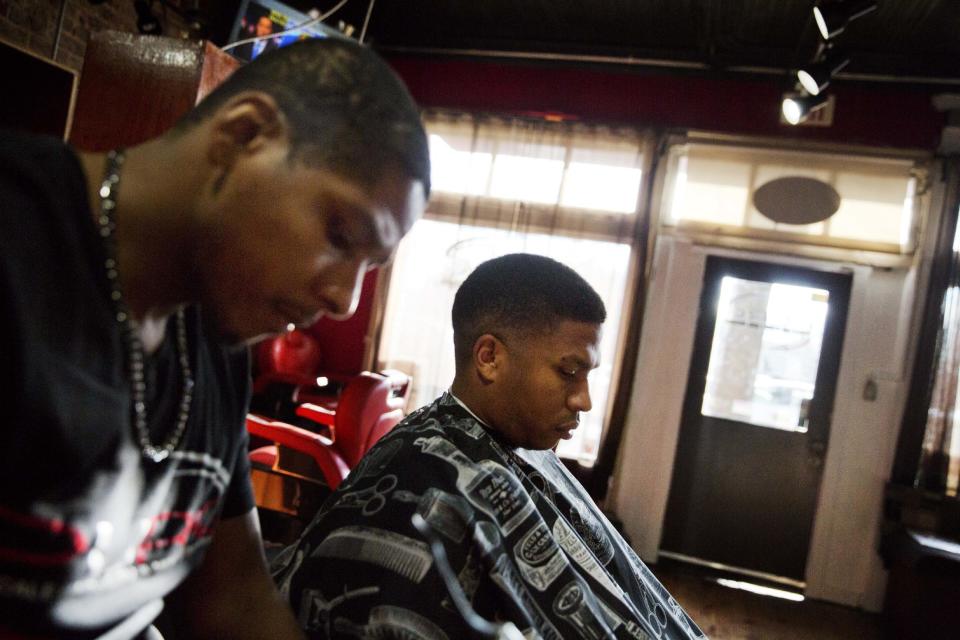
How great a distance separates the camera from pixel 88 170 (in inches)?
21.6

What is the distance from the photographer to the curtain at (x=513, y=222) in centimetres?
419

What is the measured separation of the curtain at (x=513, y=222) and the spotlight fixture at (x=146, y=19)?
1729mm

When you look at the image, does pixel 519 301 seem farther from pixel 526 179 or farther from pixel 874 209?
pixel 874 209

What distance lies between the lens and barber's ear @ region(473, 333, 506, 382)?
1.25 meters

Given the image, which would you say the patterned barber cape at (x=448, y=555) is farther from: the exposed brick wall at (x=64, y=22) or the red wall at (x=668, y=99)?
the red wall at (x=668, y=99)

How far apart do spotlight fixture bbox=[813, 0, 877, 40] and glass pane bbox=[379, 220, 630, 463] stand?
1.78 metres

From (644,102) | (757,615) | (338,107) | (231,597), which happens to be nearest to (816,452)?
(757,615)

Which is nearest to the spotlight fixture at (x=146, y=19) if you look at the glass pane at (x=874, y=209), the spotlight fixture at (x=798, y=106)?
the spotlight fixture at (x=798, y=106)

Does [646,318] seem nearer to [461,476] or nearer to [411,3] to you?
[411,3]

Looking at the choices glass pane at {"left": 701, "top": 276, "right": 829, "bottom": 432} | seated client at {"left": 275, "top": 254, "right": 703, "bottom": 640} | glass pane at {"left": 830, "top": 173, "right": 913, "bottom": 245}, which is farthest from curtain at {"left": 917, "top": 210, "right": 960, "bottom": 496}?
seated client at {"left": 275, "top": 254, "right": 703, "bottom": 640}

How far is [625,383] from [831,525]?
142 centimetres

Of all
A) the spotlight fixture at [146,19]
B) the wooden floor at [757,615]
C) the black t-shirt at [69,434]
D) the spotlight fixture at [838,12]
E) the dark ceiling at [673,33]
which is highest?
the dark ceiling at [673,33]

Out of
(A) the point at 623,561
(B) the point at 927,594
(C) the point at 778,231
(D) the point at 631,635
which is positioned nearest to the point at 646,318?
(C) the point at 778,231

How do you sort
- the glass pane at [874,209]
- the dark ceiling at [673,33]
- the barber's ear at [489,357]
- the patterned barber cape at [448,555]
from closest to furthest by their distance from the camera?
1. the patterned barber cape at [448,555]
2. the barber's ear at [489,357]
3. the dark ceiling at [673,33]
4. the glass pane at [874,209]
